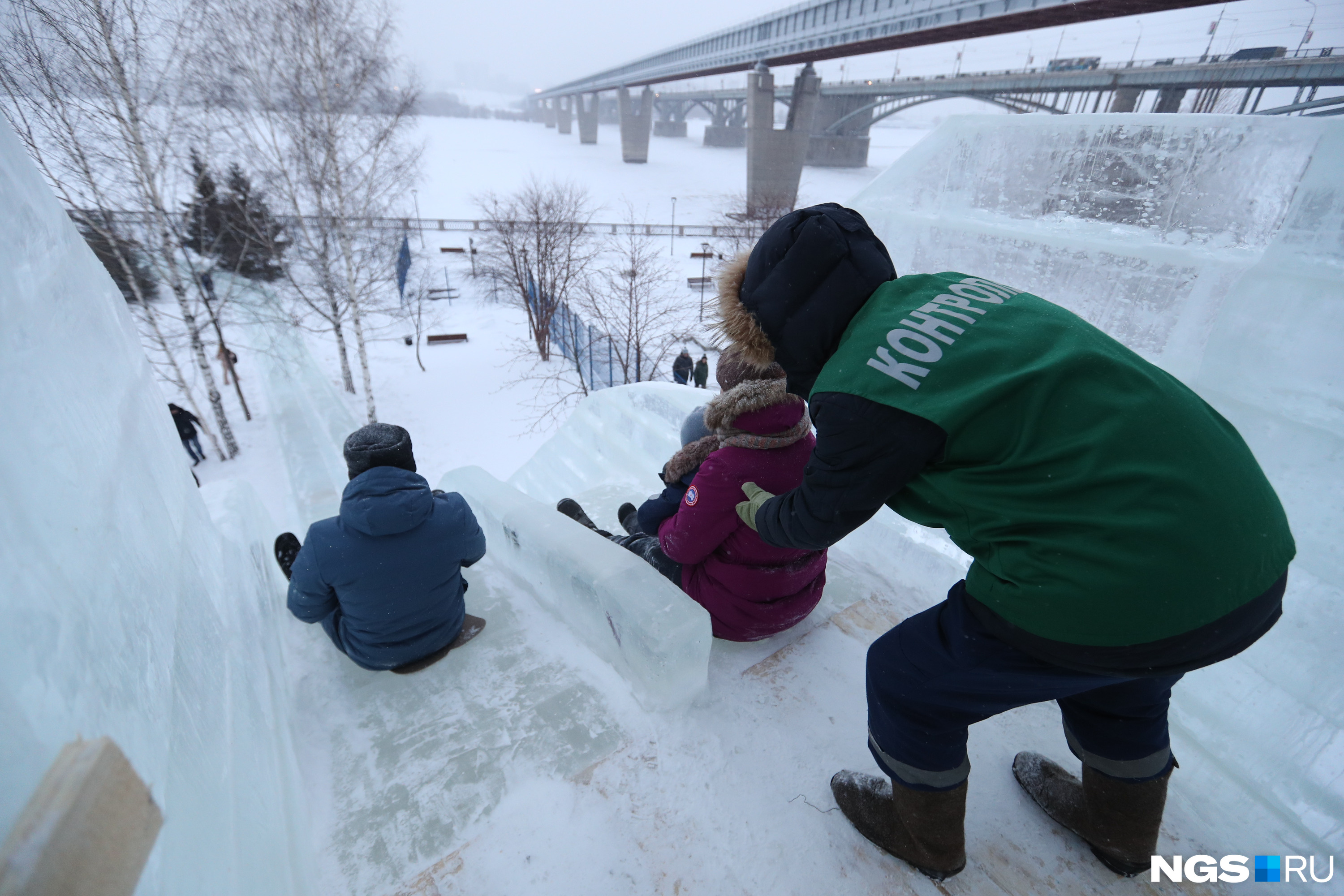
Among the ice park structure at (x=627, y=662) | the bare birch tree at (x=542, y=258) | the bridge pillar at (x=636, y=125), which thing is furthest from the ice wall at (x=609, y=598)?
the bridge pillar at (x=636, y=125)

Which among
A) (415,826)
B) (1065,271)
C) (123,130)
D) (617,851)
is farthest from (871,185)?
(123,130)

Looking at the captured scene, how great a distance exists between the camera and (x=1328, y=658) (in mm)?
1751

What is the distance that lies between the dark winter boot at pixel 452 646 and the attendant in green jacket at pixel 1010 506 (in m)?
1.63

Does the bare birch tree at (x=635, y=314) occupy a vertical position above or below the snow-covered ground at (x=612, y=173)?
below

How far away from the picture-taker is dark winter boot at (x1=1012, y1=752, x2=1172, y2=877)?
1.49 m

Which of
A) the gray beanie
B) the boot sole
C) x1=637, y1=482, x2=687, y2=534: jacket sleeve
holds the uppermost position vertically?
the gray beanie

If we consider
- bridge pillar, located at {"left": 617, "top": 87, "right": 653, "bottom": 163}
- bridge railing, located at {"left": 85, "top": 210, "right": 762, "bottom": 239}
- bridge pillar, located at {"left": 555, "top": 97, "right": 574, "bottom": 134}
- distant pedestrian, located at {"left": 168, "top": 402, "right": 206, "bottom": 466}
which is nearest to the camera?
distant pedestrian, located at {"left": 168, "top": 402, "right": 206, "bottom": 466}

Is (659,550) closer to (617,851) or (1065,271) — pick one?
(617,851)

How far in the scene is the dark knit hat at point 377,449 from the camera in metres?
2.09

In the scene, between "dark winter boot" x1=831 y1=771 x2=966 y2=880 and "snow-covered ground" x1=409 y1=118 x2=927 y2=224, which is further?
"snow-covered ground" x1=409 y1=118 x2=927 y2=224

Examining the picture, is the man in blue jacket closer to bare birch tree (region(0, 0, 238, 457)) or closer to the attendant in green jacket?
the attendant in green jacket

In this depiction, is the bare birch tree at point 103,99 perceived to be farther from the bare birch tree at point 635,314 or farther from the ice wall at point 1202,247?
the ice wall at point 1202,247

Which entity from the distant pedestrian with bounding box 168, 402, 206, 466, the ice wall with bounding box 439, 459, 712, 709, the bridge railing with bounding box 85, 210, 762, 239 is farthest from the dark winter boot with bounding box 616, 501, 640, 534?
the bridge railing with bounding box 85, 210, 762, 239

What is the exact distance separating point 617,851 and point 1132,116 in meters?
3.39
